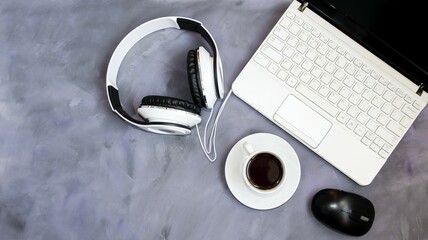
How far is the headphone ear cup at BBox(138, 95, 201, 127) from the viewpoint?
0.72 meters

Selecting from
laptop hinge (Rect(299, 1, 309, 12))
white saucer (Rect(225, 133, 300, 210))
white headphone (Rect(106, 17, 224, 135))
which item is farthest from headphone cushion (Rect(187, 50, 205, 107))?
laptop hinge (Rect(299, 1, 309, 12))

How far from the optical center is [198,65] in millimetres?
729

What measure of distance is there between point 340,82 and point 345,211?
0.21 meters

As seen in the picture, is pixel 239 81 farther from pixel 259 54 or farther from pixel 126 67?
pixel 126 67

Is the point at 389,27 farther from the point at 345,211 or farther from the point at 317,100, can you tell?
the point at 345,211

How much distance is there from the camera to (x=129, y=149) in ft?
2.60

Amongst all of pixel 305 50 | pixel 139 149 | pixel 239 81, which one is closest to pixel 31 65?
pixel 139 149

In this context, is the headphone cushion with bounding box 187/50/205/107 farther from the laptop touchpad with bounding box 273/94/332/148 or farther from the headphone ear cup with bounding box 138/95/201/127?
the laptop touchpad with bounding box 273/94/332/148

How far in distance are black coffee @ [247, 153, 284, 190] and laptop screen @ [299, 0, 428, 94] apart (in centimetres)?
25

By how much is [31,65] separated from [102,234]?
31cm

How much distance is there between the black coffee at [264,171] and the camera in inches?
29.0

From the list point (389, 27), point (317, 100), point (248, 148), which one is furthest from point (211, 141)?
point (389, 27)

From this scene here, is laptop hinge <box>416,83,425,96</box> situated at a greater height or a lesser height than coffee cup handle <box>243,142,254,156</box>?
greater

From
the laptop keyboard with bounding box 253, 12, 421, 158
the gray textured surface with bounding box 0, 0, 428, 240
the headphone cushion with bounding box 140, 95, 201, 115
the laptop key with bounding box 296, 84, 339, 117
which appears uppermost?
the laptop keyboard with bounding box 253, 12, 421, 158
